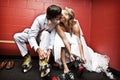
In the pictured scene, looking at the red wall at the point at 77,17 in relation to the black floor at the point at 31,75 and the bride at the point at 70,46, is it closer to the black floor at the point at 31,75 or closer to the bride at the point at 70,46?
the bride at the point at 70,46

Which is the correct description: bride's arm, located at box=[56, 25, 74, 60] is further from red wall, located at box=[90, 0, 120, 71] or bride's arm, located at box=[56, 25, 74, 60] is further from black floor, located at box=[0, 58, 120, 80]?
red wall, located at box=[90, 0, 120, 71]

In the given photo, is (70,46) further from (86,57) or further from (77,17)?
(77,17)

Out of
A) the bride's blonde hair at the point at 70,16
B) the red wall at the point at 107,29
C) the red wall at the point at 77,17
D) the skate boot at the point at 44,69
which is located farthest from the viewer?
the red wall at the point at 77,17

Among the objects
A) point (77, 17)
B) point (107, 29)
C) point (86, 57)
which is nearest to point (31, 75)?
point (86, 57)

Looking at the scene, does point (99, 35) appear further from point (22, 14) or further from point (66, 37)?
point (22, 14)

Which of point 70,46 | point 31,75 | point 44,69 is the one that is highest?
point 70,46

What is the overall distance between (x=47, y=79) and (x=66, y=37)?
0.71 metres

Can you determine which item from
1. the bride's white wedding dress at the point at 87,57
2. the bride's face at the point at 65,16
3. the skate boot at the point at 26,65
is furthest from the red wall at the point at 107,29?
the skate boot at the point at 26,65

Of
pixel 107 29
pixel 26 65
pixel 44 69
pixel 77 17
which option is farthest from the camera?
pixel 77 17

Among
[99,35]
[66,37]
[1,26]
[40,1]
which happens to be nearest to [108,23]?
[99,35]

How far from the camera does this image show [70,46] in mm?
2613

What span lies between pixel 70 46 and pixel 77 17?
119cm

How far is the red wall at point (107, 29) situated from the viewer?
2.71 metres

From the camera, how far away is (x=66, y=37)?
2646mm
